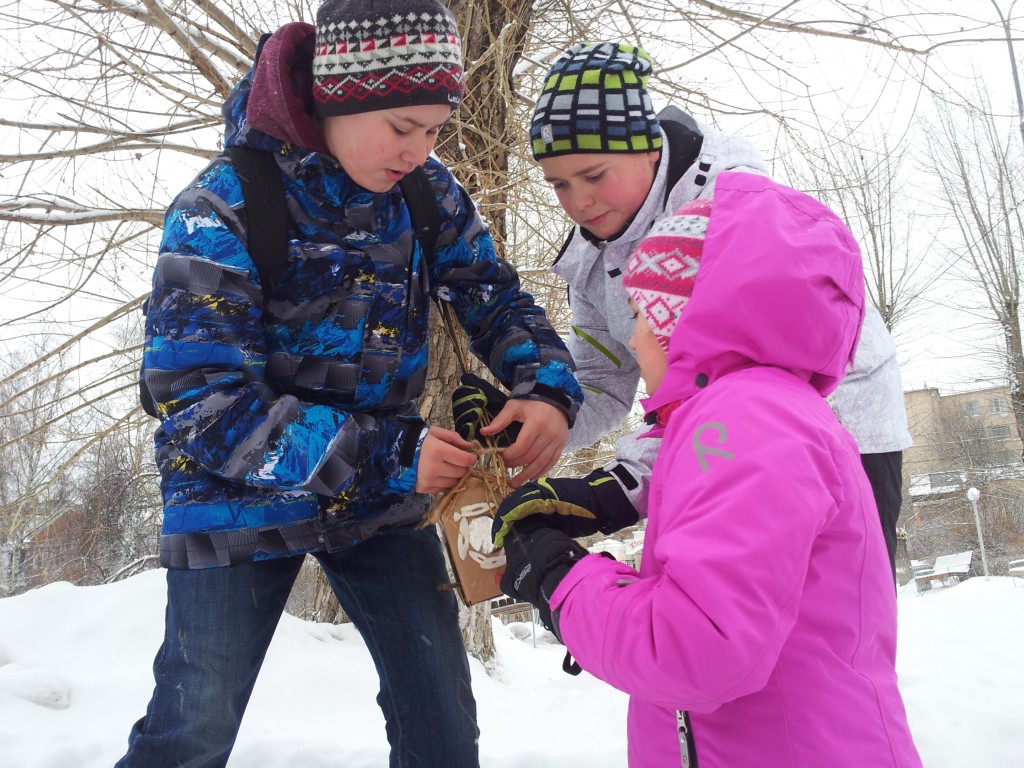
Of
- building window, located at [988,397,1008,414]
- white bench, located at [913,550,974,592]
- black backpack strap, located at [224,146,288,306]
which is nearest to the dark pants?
black backpack strap, located at [224,146,288,306]

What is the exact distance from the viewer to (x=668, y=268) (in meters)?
1.27

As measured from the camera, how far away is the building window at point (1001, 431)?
24.3m

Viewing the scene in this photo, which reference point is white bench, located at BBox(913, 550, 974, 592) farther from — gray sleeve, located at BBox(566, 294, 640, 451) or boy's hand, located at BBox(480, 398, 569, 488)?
boy's hand, located at BBox(480, 398, 569, 488)

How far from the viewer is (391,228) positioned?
1741mm

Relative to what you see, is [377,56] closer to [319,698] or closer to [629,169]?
[629,169]

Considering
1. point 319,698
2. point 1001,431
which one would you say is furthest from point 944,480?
point 319,698

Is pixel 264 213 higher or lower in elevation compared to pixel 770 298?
higher

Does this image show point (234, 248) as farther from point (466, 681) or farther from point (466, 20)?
point (466, 20)

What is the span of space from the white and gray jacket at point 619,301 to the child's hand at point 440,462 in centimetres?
36

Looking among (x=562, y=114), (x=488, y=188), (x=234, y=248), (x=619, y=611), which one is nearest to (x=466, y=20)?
(x=488, y=188)

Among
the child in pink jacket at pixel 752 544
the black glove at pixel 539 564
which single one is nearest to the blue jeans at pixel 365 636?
the black glove at pixel 539 564

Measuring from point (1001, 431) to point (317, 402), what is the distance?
28.3 metres

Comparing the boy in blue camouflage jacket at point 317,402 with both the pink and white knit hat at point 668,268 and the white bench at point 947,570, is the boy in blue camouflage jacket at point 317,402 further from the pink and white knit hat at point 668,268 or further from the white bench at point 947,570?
the white bench at point 947,570

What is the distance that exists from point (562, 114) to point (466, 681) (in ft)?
4.41
